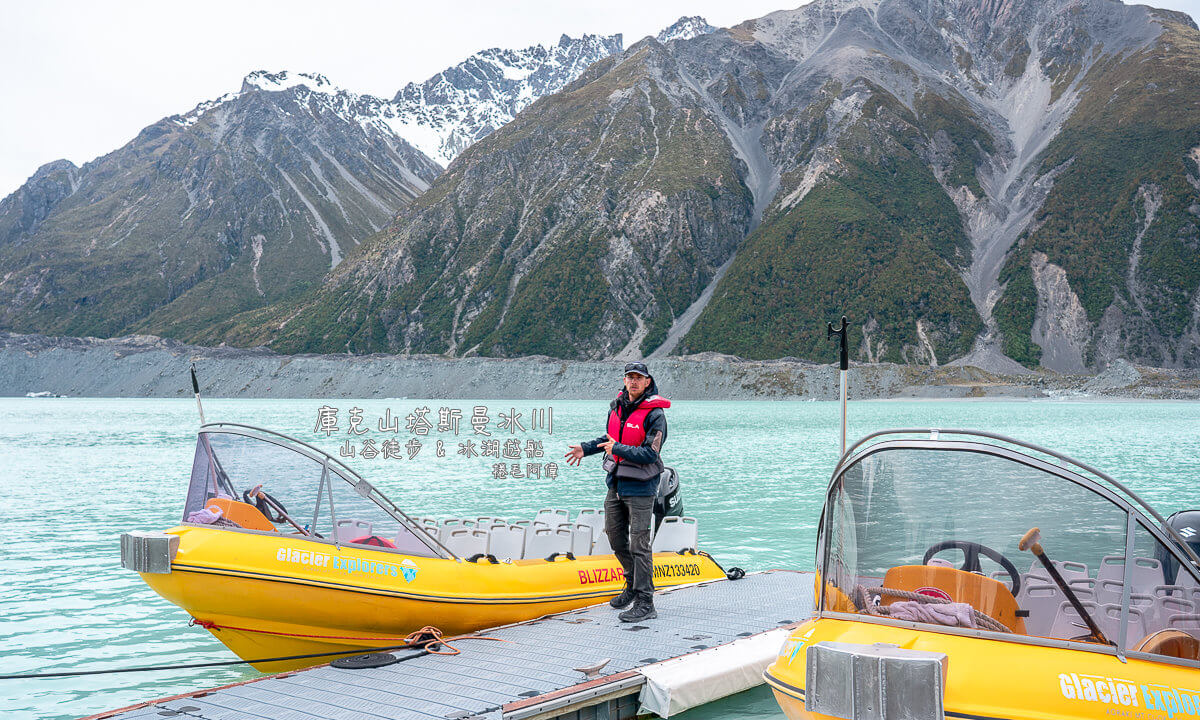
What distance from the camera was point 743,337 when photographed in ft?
452

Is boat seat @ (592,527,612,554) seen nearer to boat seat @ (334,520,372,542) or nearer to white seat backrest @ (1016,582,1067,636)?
boat seat @ (334,520,372,542)

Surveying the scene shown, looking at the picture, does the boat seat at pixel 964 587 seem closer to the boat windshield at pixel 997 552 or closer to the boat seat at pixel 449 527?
the boat windshield at pixel 997 552

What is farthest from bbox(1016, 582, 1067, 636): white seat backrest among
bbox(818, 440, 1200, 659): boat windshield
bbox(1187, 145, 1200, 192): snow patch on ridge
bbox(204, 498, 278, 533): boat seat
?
bbox(1187, 145, 1200, 192): snow patch on ridge

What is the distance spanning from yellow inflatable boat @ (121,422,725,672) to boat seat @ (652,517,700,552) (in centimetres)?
203

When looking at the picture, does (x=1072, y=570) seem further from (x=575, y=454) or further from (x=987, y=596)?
(x=575, y=454)

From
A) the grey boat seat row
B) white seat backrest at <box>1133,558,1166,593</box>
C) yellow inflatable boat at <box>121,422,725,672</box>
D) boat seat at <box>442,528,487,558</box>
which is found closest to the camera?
white seat backrest at <box>1133,558,1166,593</box>

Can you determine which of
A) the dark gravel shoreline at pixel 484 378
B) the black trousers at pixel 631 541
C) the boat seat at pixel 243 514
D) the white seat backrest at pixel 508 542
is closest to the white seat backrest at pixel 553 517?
the white seat backrest at pixel 508 542

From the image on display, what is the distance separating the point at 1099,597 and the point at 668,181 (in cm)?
15660

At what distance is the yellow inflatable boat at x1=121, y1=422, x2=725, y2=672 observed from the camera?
787 centimetres

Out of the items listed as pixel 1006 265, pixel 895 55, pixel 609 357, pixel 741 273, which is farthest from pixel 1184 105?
pixel 609 357

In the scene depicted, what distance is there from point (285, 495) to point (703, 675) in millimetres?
4375

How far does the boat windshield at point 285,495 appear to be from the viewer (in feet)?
27.0

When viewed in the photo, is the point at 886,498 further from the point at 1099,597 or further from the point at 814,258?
the point at 814,258

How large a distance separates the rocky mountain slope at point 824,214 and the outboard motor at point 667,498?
123 m
